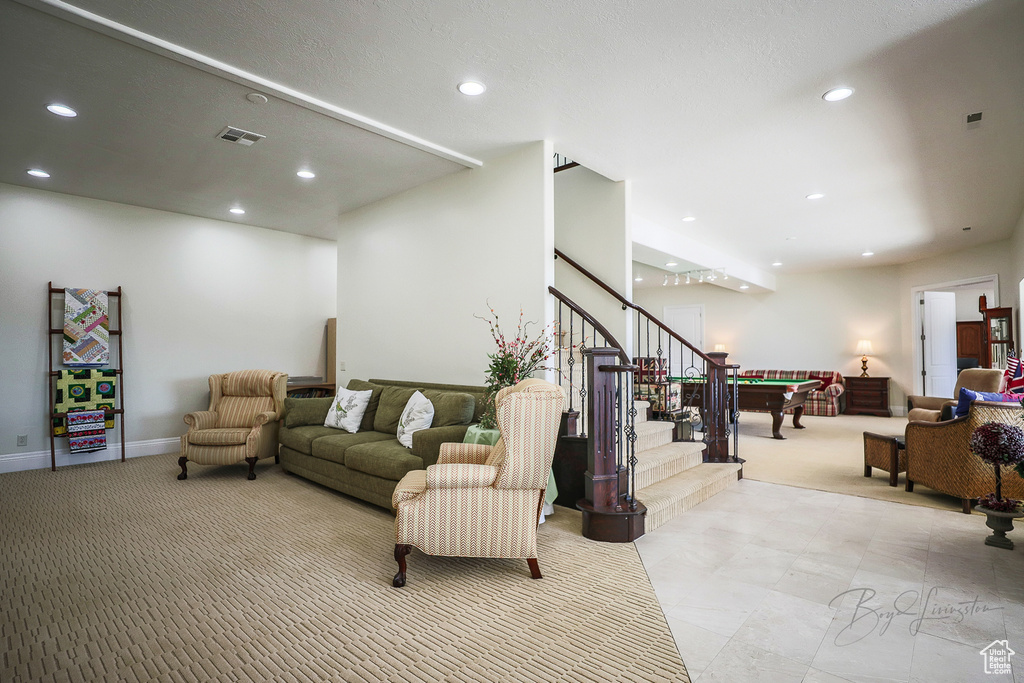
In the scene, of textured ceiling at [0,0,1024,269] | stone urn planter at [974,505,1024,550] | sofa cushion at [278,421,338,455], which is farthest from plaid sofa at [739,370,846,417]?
sofa cushion at [278,421,338,455]

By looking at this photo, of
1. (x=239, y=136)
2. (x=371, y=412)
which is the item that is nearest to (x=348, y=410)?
(x=371, y=412)

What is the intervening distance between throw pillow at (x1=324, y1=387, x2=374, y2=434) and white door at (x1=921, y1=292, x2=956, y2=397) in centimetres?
1005

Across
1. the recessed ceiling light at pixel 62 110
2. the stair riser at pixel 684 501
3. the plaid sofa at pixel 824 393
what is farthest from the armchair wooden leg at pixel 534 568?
the plaid sofa at pixel 824 393

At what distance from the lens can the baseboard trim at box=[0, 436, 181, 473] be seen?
5273 mm

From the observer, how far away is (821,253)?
29.2ft

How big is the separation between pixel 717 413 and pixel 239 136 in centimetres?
496

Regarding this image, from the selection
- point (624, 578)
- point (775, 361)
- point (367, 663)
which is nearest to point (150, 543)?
point (367, 663)

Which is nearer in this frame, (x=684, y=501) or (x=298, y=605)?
(x=298, y=605)

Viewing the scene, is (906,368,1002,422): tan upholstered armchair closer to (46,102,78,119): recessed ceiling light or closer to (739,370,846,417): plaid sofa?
(739,370,846,417): plaid sofa

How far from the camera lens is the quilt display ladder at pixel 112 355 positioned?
541 centimetres

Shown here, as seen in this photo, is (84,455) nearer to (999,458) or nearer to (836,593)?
(836,593)

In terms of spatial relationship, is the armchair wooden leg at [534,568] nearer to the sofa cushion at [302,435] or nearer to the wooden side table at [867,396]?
the sofa cushion at [302,435]

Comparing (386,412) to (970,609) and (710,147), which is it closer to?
(710,147)

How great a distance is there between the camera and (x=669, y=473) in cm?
437
